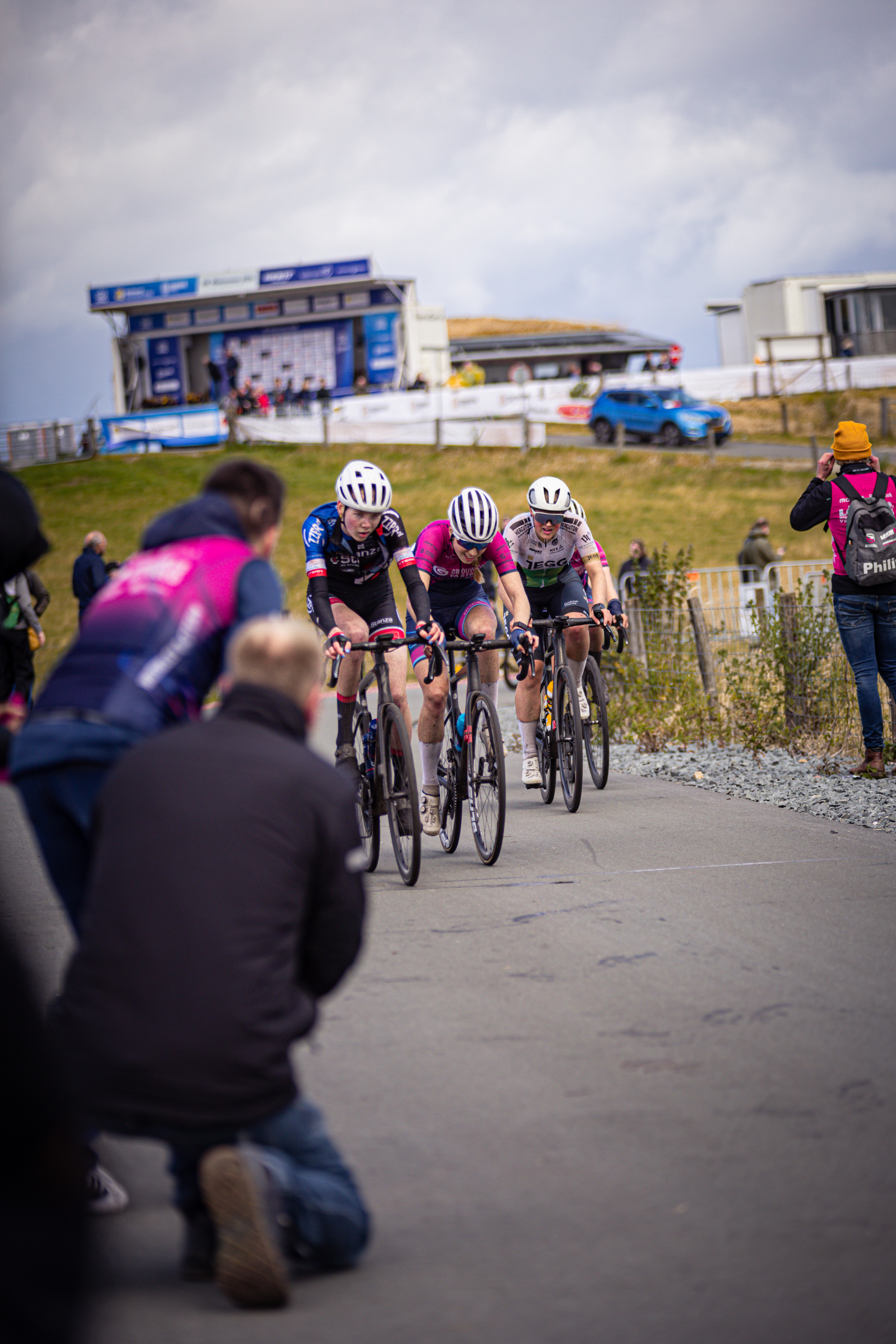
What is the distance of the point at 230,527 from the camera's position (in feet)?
12.5

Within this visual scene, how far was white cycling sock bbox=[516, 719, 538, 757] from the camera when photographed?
10.6 metres

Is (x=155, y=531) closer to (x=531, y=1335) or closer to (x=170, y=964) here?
(x=170, y=964)

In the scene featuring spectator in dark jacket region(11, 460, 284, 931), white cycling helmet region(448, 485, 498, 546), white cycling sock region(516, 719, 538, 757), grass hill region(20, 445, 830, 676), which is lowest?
white cycling sock region(516, 719, 538, 757)

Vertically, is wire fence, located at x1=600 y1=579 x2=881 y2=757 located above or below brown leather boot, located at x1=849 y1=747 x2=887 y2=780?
above

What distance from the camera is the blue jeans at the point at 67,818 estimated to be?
141 inches

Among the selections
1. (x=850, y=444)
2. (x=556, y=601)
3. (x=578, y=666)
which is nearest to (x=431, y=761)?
(x=578, y=666)

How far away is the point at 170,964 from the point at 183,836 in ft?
0.93

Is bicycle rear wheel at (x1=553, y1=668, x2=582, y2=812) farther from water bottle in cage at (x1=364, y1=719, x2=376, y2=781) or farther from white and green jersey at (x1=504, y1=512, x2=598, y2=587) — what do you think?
water bottle in cage at (x1=364, y1=719, x2=376, y2=781)

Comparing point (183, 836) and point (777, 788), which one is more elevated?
point (183, 836)

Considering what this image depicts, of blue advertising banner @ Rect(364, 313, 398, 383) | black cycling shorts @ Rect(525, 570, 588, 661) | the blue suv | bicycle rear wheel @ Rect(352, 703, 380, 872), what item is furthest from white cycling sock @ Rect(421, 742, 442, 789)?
blue advertising banner @ Rect(364, 313, 398, 383)

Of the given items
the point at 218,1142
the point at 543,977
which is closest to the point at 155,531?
the point at 218,1142

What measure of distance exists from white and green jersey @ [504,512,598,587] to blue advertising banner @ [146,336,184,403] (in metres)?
57.5

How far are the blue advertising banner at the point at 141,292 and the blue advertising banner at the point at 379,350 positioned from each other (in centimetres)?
852

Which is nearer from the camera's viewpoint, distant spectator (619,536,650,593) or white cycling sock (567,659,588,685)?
white cycling sock (567,659,588,685)
